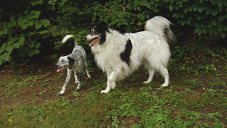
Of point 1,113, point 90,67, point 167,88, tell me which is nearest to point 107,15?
point 90,67

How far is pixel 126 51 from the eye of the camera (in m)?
7.65

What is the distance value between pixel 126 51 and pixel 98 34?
65cm

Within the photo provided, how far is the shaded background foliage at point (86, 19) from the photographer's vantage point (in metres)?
8.52

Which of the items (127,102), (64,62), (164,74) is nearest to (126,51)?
(164,74)

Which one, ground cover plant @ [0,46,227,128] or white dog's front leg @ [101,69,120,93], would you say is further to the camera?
white dog's front leg @ [101,69,120,93]

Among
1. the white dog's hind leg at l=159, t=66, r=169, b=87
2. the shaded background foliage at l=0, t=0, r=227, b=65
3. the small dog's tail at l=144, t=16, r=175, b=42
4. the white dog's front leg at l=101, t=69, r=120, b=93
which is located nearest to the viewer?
the white dog's front leg at l=101, t=69, r=120, b=93

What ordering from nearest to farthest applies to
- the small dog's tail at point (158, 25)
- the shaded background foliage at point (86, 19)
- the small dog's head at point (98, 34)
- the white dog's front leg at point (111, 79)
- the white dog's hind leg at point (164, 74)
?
the small dog's head at point (98, 34) < the white dog's front leg at point (111, 79) < the white dog's hind leg at point (164, 74) < the small dog's tail at point (158, 25) < the shaded background foliage at point (86, 19)

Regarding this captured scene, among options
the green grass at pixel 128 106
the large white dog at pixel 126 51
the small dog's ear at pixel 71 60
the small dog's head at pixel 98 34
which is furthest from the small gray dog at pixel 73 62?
the small dog's head at pixel 98 34

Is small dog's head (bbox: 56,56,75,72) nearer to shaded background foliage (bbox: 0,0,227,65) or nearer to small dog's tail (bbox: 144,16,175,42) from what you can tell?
shaded background foliage (bbox: 0,0,227,65)

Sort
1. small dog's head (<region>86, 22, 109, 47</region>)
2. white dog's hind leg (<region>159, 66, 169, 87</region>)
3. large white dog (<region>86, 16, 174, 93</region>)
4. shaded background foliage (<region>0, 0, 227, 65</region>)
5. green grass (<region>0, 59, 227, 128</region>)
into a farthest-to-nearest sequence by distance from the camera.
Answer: shaded background foliage (<region>0, 0, 227, 65</region>), white dog's hind leg (<region>159, 66, 169, 87</region>), large white dog (<region>86, 16, 174, 93</region>), small dog's head (<region>86, 22, 109, 47</region>), green grass (<region>0, 59, 227, 128</region>)

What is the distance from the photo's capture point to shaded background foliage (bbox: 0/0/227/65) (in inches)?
335

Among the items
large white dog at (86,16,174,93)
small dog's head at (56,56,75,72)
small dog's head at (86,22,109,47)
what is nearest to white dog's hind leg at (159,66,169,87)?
large white dog at (86,16,174,93)

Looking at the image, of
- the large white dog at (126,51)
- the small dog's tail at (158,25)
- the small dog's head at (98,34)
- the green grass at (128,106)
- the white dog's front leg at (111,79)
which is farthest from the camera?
the small dog's tail at (158,25)

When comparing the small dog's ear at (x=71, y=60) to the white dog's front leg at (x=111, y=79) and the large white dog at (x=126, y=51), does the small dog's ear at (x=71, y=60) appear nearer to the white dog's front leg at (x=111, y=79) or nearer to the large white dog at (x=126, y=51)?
the large white dog at (x=126, y=51)
